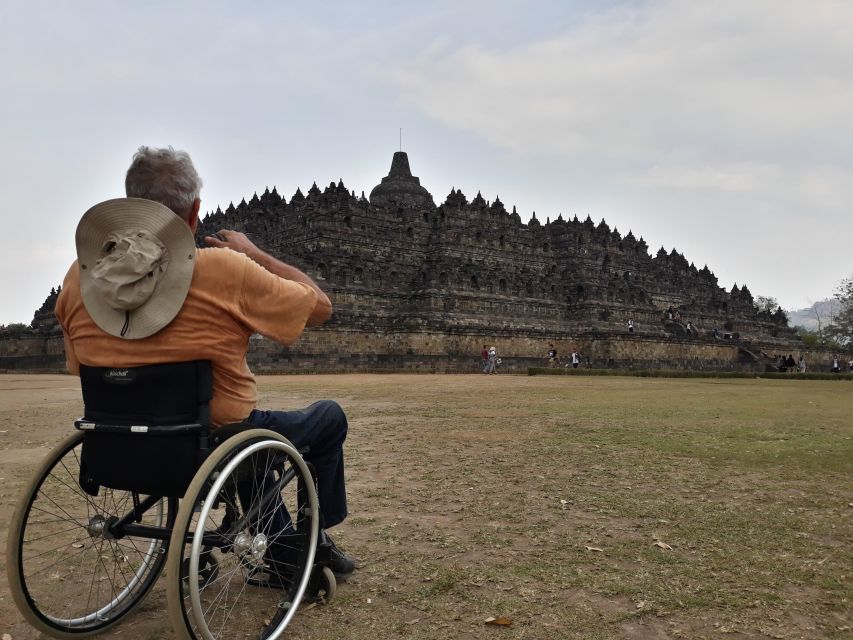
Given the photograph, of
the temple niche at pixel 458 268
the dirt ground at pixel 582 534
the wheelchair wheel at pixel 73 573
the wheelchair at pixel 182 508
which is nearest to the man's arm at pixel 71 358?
the wheelchair at pixel 182 508

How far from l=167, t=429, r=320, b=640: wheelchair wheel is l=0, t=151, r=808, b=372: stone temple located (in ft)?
84.1

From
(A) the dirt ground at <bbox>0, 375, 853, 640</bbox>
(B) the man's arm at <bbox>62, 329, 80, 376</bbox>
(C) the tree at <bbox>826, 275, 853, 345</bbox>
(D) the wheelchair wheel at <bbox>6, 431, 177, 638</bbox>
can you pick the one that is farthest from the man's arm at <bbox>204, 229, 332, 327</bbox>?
(C) the tree at <bbox>826, 275, 853, 345</bbox>

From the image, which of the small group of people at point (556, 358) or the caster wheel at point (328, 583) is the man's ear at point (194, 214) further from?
the small group of people at point (556, 358)

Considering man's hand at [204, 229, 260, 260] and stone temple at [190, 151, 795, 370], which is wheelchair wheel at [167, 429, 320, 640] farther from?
stone temple at [190, 151, 795, 370]

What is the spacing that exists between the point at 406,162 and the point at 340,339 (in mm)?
23445

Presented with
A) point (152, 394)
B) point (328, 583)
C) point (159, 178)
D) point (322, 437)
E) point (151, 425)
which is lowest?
point (328, 583)

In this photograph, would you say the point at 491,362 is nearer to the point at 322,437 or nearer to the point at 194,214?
the point at 322,437

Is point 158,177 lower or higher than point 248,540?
higher

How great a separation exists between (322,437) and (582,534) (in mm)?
1958

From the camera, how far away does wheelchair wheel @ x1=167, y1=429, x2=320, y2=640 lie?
7.93 ft

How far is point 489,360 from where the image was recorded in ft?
103

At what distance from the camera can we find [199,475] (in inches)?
99.7

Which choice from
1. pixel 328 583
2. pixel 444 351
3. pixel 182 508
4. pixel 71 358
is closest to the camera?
pixel 182 508

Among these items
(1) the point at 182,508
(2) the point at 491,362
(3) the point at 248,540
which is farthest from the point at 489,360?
(1) the point at 182,508
